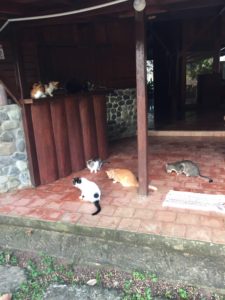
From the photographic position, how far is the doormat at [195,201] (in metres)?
3.15

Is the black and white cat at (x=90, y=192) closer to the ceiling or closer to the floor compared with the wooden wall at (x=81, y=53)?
closer to the floor

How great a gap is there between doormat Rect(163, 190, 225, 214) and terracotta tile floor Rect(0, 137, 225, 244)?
0.29ft

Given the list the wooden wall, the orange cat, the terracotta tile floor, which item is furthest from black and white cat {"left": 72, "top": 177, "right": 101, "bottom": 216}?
the wooden wall

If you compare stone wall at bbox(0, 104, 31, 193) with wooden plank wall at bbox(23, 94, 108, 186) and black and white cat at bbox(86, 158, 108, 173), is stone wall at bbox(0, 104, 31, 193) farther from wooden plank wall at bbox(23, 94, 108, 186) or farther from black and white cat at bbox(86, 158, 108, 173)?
black and white cat at bbox(86, 158, 108, 173)

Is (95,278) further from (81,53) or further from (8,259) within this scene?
(81,53)

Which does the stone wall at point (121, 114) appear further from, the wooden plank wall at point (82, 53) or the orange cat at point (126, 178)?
the orange cat at point (126, 178)

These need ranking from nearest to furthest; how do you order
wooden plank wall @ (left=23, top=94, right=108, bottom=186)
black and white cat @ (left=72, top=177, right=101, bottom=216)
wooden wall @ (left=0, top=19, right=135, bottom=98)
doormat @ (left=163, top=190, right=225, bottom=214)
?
doormat @ (left=163, top=190, right=225, bottom=214) → black and white cat @ (left=72, top=177, right=101, bottom=216) → wooden plank wall @ (left=23, top=94, right=108, bottom=186) → wooden wall @ (left=0, top=19, right=135, bottom=98)

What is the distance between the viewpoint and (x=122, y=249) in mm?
2816

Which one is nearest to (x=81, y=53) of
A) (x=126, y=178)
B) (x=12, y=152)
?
(x=12, y=152)

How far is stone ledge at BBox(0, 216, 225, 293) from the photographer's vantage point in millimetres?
2541

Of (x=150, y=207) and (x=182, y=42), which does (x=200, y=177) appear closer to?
(x=150, y=207)

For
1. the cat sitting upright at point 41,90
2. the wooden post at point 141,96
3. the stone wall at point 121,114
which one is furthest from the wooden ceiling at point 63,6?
the stone wall at point 121,114

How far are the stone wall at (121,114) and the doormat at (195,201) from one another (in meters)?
3.26

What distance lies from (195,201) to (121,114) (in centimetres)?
375
